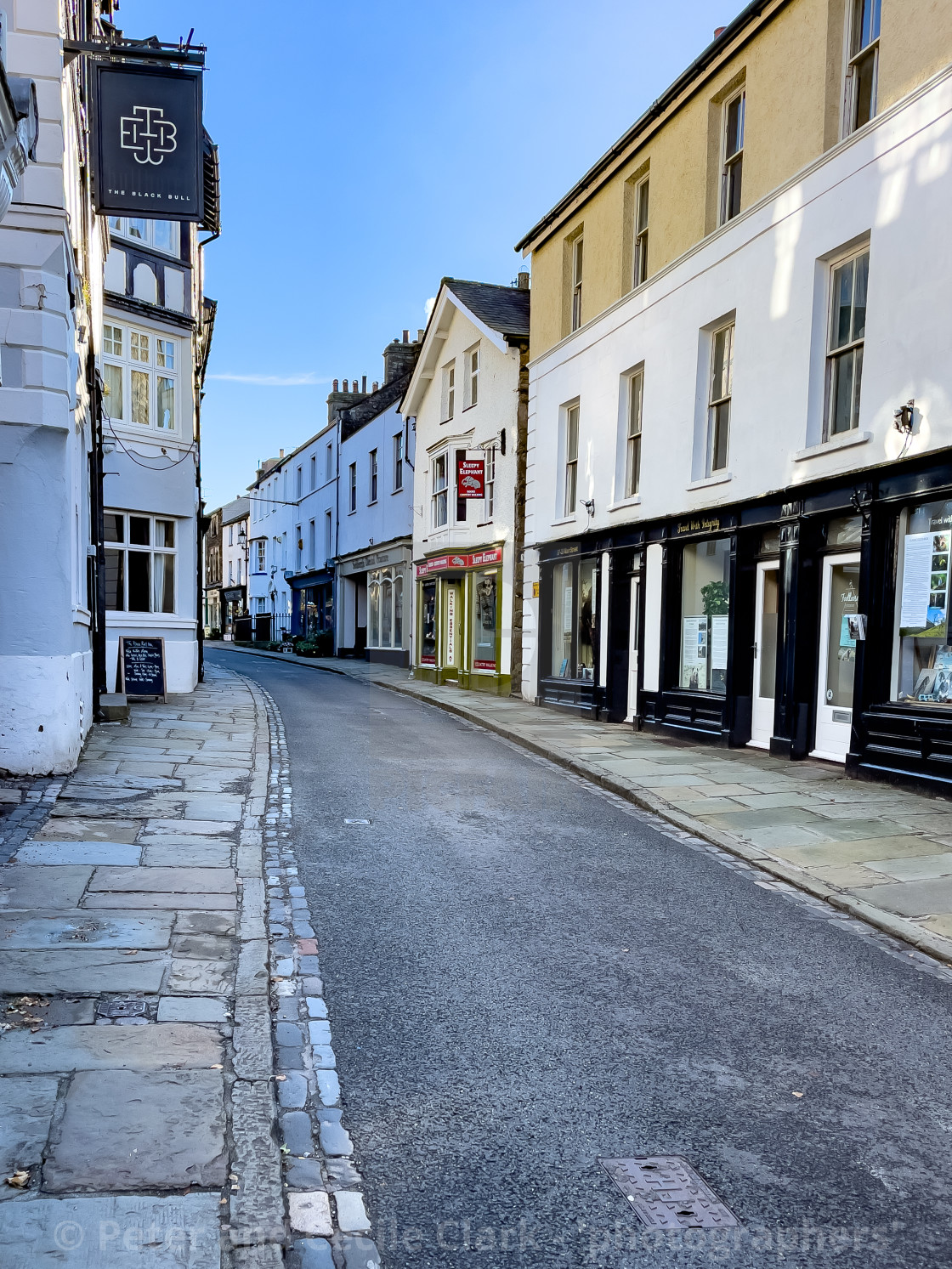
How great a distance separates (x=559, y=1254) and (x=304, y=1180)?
2.66ft

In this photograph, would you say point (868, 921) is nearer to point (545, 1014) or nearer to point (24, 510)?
point (545, 1014)

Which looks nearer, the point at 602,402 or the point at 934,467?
the point at 934,467

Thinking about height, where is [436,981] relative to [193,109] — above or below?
below

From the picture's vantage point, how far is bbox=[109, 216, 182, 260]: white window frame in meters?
17.3

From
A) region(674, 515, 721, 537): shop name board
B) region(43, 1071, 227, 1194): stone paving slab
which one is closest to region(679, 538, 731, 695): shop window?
region(674, 515, 721, 537): shop name board

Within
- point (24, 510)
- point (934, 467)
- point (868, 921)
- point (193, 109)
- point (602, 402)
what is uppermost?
point (193, 109)

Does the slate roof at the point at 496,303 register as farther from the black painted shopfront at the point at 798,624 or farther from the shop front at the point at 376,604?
the shop front at the point at 376,604

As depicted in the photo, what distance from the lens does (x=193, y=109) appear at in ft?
31.4

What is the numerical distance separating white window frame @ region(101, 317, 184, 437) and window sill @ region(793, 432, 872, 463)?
12.3 metres

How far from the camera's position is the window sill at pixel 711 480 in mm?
12695

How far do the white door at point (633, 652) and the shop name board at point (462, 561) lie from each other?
238 inches

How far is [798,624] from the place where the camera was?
11.2 metres

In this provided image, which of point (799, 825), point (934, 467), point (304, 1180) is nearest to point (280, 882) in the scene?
point (304, 1180)

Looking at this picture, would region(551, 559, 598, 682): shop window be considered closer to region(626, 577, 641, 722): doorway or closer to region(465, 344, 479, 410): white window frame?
region(626, 577, 641, 722): doorway
